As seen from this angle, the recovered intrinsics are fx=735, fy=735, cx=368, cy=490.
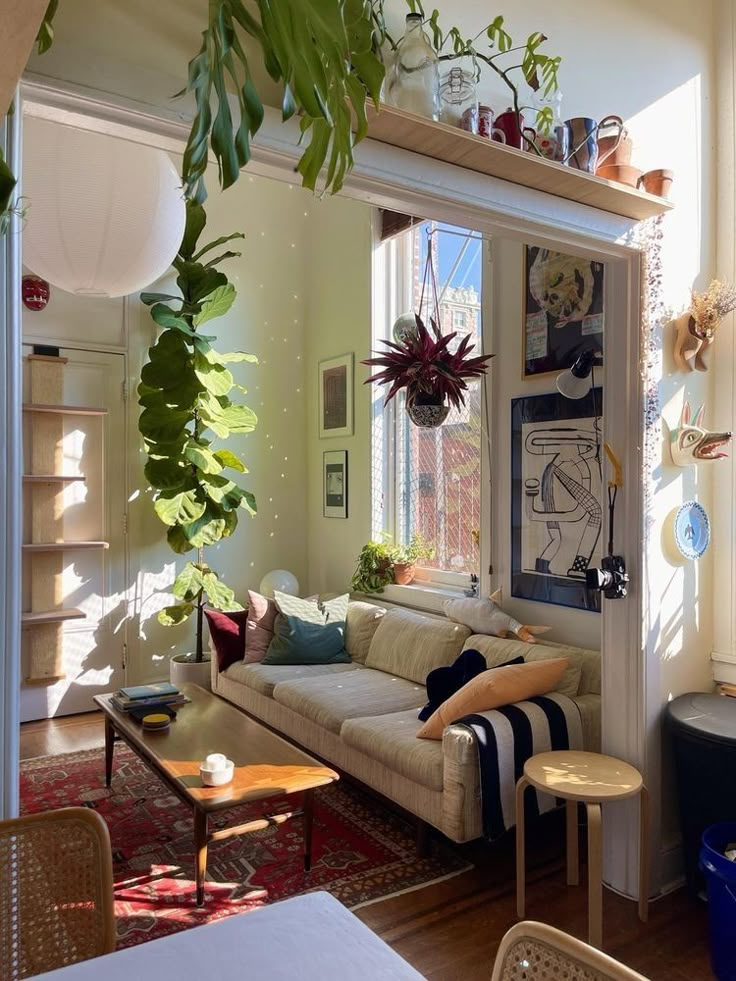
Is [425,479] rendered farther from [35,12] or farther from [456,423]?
[35,12]

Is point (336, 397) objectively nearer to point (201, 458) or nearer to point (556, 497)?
point (201, 458)

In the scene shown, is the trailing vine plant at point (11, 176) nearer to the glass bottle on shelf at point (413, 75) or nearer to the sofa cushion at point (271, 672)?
the glass bottle on shelf at point (413, 75)

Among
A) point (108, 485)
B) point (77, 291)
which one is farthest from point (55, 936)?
point (108, 485)

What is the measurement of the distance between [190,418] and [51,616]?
1505 mm

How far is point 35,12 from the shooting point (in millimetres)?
627

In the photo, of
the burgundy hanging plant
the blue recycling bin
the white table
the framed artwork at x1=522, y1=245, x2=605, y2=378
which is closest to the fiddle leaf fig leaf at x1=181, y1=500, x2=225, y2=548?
the burgundy hanging plant

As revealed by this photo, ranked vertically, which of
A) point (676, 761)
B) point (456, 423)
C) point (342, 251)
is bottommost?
point (676, 761)

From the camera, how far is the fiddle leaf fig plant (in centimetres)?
439

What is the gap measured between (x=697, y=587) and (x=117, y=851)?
250 centimetres

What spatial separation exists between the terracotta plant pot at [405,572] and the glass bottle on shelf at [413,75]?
3.12 m

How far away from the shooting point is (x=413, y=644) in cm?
398

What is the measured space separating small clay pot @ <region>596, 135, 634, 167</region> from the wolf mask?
928 millimetres

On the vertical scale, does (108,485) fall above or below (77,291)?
below

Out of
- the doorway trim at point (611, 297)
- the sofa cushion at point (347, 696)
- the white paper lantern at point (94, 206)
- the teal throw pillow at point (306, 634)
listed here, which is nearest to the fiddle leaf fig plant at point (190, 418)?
the teal throw pillow at point (306, 634)
